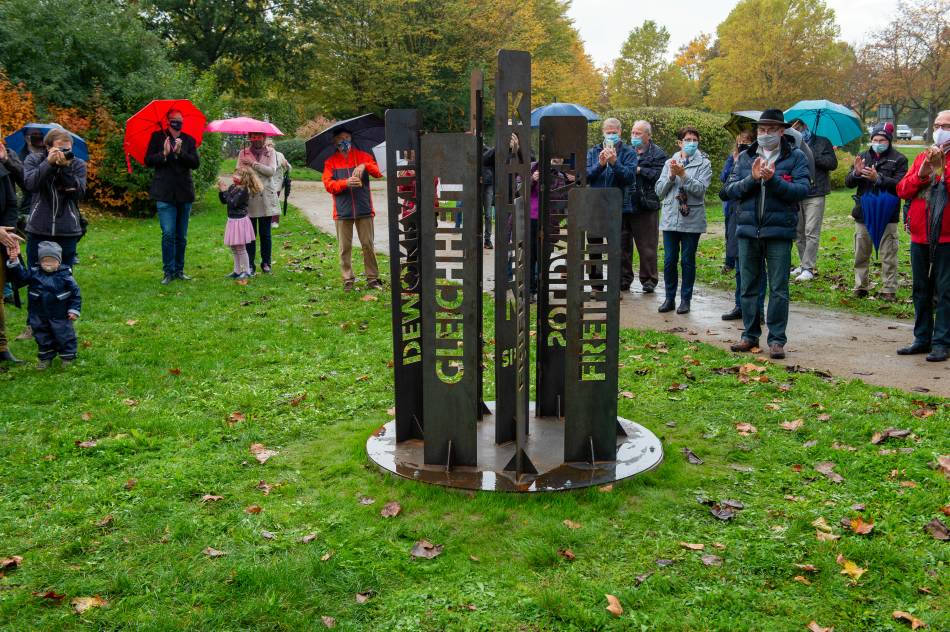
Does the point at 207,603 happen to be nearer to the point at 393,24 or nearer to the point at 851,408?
the point at 851,408

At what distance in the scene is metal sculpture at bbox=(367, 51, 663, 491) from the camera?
14.9 ft

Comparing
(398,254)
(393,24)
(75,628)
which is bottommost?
(75,628)

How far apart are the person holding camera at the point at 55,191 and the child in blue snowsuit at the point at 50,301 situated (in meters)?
0.77

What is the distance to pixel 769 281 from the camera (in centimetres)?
755

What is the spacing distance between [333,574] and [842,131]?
32.0ft

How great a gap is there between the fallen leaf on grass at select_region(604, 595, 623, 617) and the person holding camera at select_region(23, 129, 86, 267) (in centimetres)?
665

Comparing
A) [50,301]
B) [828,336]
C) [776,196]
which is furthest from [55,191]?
[828,336]

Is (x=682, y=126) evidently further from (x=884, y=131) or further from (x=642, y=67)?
(x=642, y=67)

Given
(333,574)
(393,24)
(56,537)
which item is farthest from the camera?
(393,24)

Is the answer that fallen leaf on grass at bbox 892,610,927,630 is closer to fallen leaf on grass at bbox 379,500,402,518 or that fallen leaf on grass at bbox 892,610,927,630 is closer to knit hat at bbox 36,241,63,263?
fallen leaf on grass at bbox 379,500,402,518

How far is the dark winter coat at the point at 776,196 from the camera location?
23.7ft

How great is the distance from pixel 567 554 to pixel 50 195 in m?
6.56

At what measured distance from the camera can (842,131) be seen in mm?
10945

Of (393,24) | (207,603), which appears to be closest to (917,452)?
(207,603)
